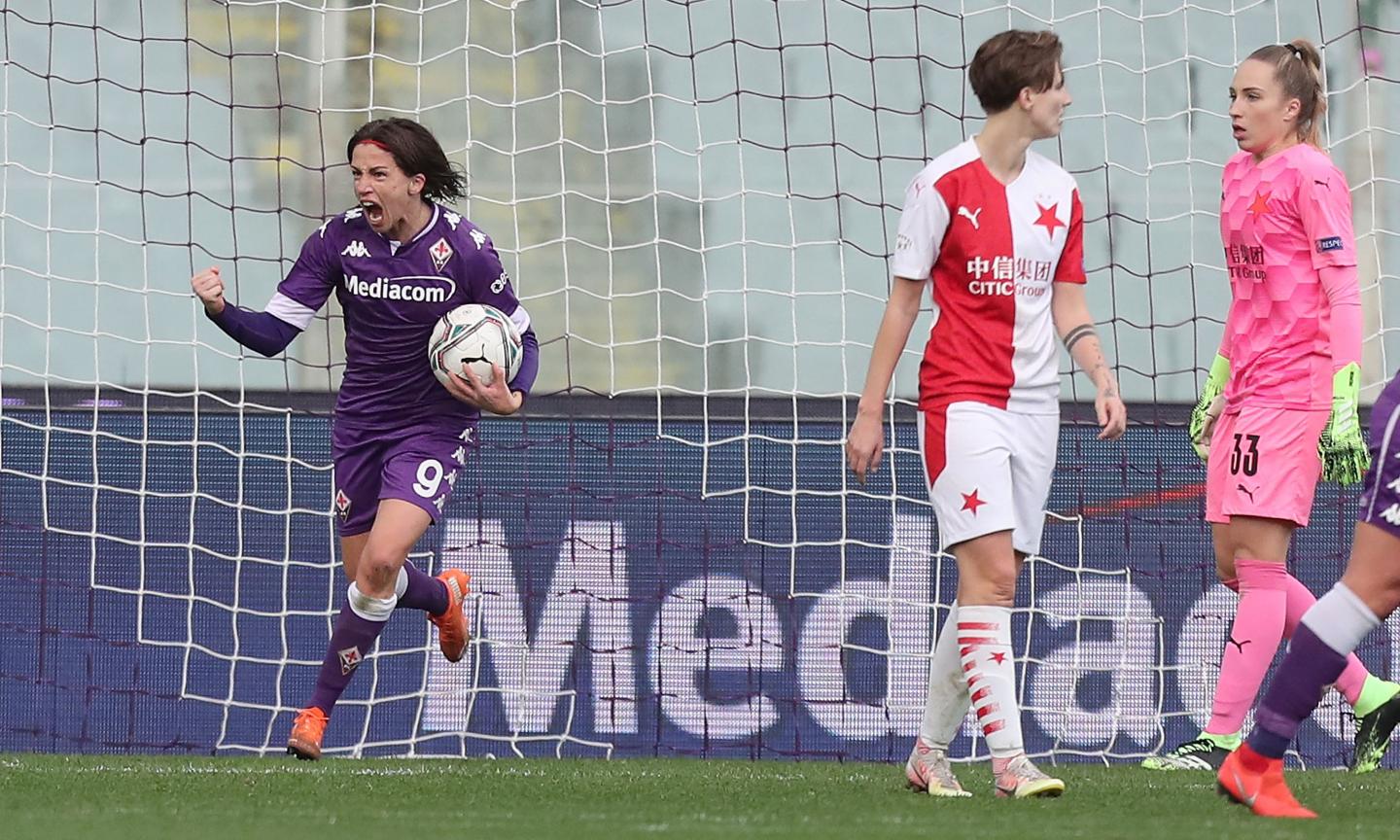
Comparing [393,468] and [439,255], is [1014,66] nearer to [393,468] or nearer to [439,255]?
[439,255]

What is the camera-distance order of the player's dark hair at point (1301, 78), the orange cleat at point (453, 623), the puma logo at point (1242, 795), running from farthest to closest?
the orange cleat at point (453, 623), the player's dark hair at point (1301, 78), the puma logo at point (1242, 795)

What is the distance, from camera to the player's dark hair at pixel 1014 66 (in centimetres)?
472

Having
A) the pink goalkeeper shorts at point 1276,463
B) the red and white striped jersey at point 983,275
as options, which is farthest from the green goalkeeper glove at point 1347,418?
the red and white striped jersey at point 983,275

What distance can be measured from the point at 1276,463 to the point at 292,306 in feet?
9.20

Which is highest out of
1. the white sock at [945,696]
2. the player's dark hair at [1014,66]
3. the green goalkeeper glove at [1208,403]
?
the player's dark hair at [1014,66]

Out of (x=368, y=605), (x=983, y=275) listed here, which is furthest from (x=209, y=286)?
(x=983, y=275)

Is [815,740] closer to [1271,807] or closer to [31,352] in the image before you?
[1271,807]

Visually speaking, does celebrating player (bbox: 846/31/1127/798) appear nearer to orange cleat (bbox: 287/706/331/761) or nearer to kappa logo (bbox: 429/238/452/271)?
kappa logo (bbox: 429/238/452/271)

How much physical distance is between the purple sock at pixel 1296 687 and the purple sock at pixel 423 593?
9.38ft

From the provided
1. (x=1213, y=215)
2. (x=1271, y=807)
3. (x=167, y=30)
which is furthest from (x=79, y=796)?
(x=1213, y=215)

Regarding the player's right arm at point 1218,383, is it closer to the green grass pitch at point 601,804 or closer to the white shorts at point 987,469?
the green grass pitch at point 601,804

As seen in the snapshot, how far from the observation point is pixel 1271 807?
14.0 ft

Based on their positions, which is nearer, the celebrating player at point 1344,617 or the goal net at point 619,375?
the celebrating player at point 1344,617

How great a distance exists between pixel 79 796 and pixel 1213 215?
216 inches
